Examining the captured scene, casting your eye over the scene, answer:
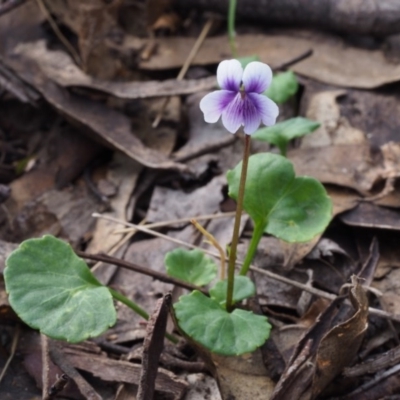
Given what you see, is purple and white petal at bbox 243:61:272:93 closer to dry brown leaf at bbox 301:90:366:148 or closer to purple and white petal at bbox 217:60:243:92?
purple and white petal at bbox 217:60:243:92

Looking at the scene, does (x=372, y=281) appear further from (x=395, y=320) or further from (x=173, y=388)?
(x=173, y=388)

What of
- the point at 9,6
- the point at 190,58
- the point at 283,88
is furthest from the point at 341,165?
the point at 9,6

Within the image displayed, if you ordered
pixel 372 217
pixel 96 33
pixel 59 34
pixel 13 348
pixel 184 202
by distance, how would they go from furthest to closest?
pixel 59 34
pixel 96 33
pixel 184 202
pixel 372 217
pixel 13 348

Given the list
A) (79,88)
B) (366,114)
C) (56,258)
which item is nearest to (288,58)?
(366,114)

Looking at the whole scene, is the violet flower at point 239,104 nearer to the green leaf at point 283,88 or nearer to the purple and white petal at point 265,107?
the purple and white petal at point 265,107

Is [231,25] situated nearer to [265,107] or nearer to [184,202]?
[184,202]

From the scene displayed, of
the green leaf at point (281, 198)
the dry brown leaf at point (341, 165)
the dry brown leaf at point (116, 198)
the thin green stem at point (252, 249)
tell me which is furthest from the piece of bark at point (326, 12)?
the thin green stem at point (252, 249)

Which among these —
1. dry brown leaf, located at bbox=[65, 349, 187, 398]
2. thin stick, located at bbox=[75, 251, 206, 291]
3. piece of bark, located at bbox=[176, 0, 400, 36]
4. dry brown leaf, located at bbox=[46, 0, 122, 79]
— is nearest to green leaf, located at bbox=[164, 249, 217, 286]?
thin stick, located at bbox=[75, 251, 206, 291]
